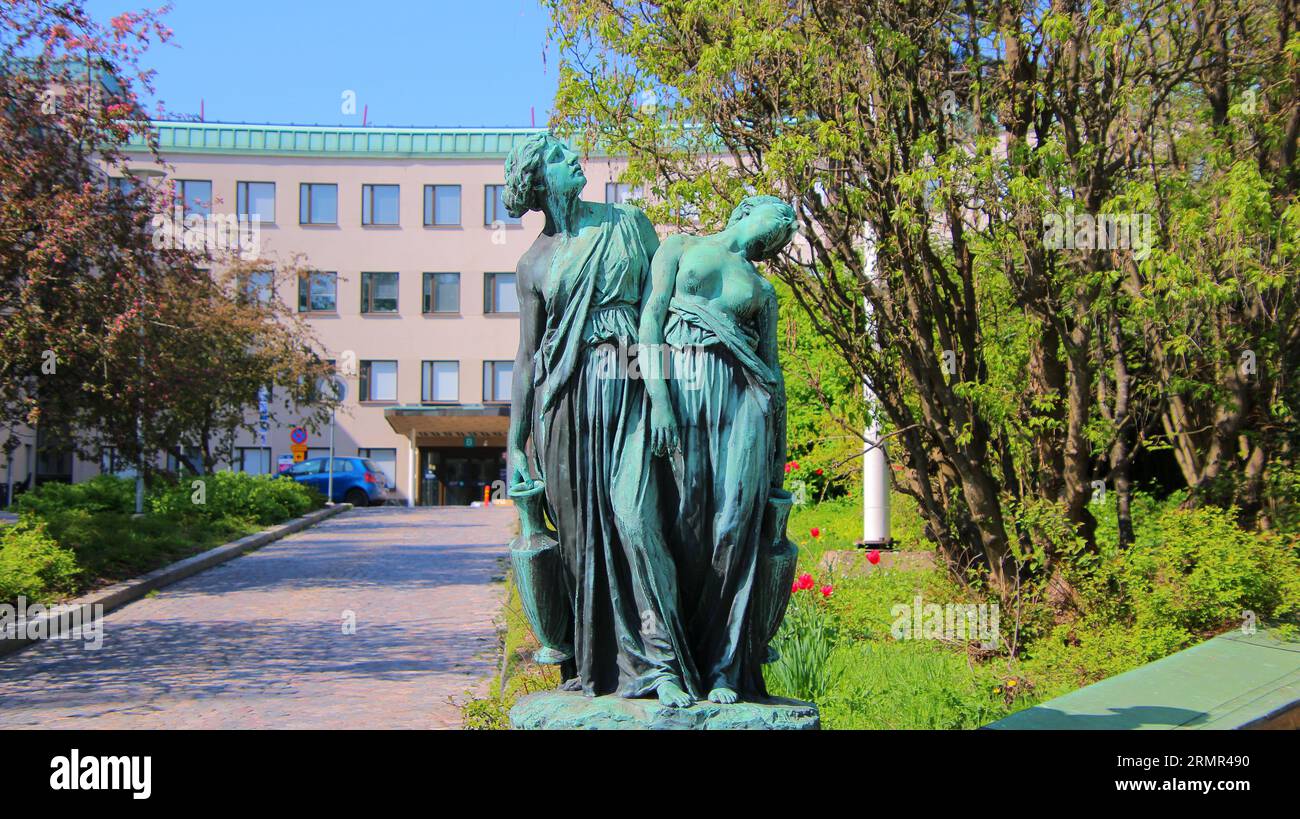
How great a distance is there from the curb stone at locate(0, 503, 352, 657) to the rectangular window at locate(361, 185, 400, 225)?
26.3 m

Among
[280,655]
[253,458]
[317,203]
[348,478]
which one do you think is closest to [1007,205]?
[280,655]

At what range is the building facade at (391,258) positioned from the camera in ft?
158

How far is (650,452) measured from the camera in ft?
16.4

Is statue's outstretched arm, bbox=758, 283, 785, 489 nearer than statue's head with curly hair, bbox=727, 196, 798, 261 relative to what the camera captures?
Yes

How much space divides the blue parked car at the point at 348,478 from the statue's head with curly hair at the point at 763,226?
117 ft

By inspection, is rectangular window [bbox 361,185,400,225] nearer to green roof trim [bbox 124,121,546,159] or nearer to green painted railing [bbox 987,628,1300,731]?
green roof trim [bbox 124,121,546,159]

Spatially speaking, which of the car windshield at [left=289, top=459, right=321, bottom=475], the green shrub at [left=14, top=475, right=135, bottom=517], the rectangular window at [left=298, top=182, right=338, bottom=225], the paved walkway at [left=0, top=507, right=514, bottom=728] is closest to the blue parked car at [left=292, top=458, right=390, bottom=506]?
the car windshield at [left=289, top=459, right=321, bottom=475]

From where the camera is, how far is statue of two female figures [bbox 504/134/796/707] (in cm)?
497

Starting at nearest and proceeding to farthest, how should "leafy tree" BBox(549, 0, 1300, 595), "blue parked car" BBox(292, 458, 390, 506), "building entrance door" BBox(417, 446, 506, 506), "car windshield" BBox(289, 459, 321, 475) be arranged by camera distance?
"leafy tree" BBox(549, 0, 1300, 595) → "blue parked car" BBox(292, 458, 390, 506) → "car windshield" BBox(289, 459, 321, 475) → "building entrance door" BBox(417, 446, 506, 506)

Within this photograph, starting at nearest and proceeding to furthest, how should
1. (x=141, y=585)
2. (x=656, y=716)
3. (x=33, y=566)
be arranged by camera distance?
(x=656, y=716), (x=33, y=566), (x=141, y=585)

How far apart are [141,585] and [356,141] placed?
36.4 m

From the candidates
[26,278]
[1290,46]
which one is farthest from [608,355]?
[26,278]

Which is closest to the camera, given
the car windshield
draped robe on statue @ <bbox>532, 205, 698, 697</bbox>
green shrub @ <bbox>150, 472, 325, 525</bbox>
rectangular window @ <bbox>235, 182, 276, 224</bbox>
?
draped robe on statue @ <bbox>532, 205, 698, 697</bbox>

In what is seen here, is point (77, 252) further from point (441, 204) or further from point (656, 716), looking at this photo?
point (441, 204)
